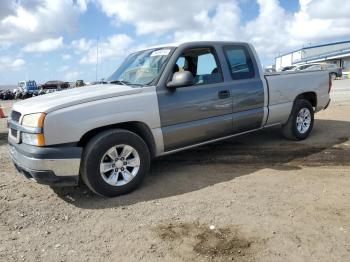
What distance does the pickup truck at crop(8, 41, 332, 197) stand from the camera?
4.39m

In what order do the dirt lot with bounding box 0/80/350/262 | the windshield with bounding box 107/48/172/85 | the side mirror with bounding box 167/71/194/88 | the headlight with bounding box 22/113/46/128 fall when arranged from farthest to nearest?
the windshield with bounding box 107/48/172/85, the side mirror with bounding box 167/71/194/88, the headlight with bounding box 22/113/46/128, the dirt lot with bounding box 0/80/350/262

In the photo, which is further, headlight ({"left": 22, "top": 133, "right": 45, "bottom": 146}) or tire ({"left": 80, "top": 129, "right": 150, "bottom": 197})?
tire ({"left": 80, "top": 129, "right": 150, "bottom": 197})

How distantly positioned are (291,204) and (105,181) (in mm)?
2180

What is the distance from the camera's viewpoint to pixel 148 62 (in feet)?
18.2

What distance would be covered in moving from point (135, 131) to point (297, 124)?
143 inches

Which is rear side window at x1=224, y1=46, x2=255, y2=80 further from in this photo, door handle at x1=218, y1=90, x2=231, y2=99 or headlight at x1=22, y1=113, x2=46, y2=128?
headlight at x1=22, y1=113, x2=46, y2=128

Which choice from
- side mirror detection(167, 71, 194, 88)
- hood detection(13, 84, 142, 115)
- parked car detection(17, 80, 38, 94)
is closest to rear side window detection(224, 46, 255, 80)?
side mirror detection(167, 71, 194, 88)

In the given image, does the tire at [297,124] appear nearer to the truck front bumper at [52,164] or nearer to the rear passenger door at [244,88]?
the rear passenger door at [244,88]

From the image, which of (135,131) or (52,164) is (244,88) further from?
(52,164)

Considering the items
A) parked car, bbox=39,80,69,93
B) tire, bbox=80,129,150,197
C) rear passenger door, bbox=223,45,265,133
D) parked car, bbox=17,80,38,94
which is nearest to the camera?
tire, bbox=80,129,150,197

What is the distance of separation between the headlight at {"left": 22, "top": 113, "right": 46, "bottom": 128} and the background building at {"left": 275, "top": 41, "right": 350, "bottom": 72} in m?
66.6

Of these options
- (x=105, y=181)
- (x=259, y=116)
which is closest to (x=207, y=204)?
(x=105, y=181)

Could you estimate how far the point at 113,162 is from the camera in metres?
4.72

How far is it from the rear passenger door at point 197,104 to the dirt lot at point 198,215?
0.58m
